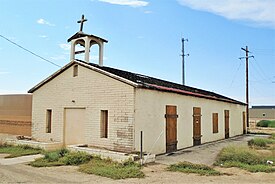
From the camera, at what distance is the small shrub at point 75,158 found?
9945 millimetres

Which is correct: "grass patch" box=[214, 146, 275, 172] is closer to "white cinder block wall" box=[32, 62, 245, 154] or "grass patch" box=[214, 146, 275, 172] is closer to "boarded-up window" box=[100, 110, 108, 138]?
"white cinder block wall" box=[32, 62, 245, 154]

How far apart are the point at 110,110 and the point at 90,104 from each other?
131cm

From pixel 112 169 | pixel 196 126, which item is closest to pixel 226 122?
pixel 196 126

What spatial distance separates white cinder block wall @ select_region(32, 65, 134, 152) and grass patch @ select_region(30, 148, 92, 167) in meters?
1.35

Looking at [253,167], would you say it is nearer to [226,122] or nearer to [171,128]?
[171,128]

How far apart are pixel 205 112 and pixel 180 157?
5807 millimetres

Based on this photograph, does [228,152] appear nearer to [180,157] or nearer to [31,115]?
[180,157]

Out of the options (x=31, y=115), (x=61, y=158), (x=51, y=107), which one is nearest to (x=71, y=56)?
(x=51, y=107)

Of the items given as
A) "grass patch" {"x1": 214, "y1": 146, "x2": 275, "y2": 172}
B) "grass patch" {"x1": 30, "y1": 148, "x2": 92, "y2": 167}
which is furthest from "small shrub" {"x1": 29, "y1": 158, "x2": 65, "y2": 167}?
"grass patch" {"x1": 214, "y1": 146, "x2": 275, "y2": 172}

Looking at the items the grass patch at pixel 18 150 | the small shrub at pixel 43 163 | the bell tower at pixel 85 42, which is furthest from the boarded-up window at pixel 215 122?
the small shrub at pixel 43 163

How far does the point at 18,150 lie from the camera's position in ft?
41.9

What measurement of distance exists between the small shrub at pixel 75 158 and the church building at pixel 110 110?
1.25 meters

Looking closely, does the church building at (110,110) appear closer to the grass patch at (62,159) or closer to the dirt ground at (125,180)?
the grass patch at (62,159)

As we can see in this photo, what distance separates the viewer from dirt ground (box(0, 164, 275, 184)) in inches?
295
